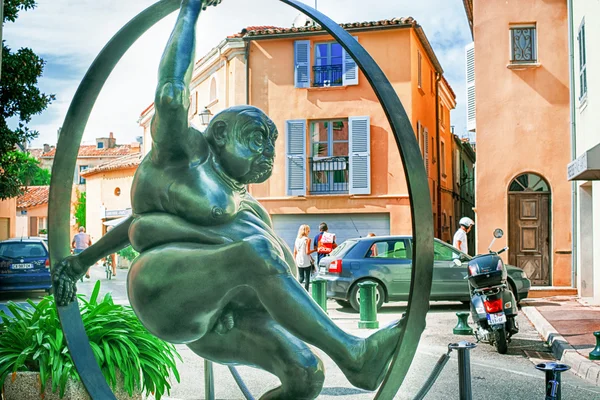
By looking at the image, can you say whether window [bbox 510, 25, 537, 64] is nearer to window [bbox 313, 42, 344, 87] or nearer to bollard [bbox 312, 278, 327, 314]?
window [bbox 313, 42, 344, 87]

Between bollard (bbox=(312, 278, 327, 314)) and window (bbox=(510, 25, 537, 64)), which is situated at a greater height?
window (bbox=(510, 25, 537, 64))

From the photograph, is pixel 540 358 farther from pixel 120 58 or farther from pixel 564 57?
pixel 564 57

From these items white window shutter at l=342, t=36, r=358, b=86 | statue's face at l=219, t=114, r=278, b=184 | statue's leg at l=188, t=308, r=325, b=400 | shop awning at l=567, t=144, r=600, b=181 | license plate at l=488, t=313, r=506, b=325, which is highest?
white window shutter at l=342, t=36, r=358, b=86

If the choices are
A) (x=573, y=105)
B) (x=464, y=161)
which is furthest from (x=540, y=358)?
(x=464, y=161)

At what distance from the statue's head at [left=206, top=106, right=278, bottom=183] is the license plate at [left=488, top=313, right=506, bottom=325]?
5.89 meters

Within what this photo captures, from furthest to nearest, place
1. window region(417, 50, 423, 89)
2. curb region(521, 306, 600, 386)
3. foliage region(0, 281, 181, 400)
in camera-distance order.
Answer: window region(417, 50, 423, 89) → curb region(521, 306, 600, 386) → foliage region(0, 281, 181, 400)

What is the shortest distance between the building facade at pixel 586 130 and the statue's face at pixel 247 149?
9.47 metres

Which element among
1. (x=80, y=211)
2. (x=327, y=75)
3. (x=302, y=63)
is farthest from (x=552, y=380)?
(x=80, y=211)

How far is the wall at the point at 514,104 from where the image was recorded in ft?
52.6

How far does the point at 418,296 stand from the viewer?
205 cm

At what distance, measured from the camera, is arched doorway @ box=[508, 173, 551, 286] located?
15.4 metres

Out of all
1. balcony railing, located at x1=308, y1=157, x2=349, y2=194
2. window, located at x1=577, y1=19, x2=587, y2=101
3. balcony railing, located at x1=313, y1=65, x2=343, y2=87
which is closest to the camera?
window, located at x1=577, y1=19, x2=587, y2=101

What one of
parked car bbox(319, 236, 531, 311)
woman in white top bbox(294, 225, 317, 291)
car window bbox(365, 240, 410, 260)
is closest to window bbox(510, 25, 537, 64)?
parked car bbox(319, 236, 531, 311)

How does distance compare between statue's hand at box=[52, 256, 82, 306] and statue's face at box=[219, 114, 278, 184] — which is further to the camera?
statue's hand at box=[52, 256, 82, 306]
